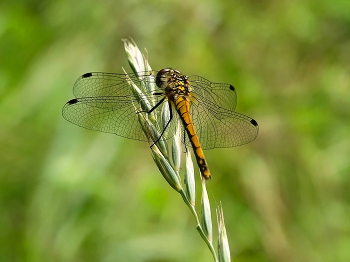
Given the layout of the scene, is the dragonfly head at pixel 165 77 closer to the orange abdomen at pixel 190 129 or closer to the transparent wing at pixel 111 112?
the orange abdomen at pixel 190 129

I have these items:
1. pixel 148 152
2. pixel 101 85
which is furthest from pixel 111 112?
pixel 148 152

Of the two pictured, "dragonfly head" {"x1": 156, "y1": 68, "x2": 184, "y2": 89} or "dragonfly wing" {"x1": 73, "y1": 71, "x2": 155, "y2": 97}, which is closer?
"dragonfly wing" {"x1": 73, "y1": 71, "x2": 155, "y2": 97}

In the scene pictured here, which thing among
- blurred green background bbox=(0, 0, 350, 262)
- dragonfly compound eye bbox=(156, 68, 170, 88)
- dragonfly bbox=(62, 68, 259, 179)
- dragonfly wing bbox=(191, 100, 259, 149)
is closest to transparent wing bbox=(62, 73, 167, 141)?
dragonfly bbox=(62, 68, 259, 179)

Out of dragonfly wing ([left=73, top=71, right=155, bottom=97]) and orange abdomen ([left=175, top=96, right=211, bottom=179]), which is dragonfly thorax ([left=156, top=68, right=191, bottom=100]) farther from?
dragonfly wing ([left=73, top=71, right=155, bottom=97])

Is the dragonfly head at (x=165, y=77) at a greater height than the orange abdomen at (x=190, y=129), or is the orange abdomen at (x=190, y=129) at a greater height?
the dragonfly head at (x=165, y=77)

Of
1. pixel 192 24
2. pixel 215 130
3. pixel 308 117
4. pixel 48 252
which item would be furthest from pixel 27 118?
pixel 308 117

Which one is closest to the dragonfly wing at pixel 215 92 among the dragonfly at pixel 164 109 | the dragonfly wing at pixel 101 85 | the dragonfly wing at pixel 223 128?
the dragonfly at pixel 164 109

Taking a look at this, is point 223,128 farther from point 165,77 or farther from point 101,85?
point 101,85
